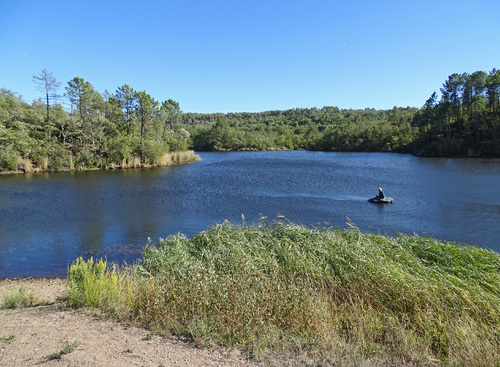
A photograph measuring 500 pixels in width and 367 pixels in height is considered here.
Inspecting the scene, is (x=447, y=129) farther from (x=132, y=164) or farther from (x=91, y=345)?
(x=91, y=345)

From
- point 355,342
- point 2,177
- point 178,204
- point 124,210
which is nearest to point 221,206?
point 178,204

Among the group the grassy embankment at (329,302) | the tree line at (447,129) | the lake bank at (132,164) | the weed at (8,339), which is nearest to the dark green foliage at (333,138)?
the tree line at (447,129)

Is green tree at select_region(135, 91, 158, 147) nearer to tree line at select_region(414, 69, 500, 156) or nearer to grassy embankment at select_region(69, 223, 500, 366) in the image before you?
grassy embankment at select_region(69, 223, 500, 366)

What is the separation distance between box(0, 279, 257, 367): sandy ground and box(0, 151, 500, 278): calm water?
23.5 feet

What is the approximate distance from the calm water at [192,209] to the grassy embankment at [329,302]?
678 centimetres

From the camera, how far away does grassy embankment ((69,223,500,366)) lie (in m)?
5.14

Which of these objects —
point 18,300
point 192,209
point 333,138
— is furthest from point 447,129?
point 18,300

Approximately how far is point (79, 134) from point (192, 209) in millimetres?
34715

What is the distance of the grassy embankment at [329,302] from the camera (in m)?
5.14

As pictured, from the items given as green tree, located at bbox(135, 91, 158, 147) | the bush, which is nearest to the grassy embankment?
the bush

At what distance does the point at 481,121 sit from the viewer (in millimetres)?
63719

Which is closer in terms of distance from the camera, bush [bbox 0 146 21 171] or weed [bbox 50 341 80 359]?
weed [bbox 50 341 80 359]

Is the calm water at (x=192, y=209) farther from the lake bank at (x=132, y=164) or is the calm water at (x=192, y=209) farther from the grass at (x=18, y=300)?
the grass at (x=18, y=300)

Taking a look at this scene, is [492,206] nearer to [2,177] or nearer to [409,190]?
[409,190]
